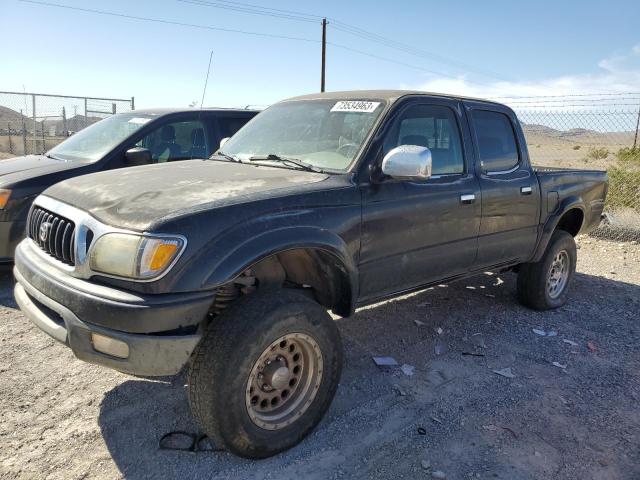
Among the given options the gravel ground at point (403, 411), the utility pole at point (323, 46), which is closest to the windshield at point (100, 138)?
the gravel ground at point (403, 411)

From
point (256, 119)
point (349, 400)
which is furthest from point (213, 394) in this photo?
point (256, 119)

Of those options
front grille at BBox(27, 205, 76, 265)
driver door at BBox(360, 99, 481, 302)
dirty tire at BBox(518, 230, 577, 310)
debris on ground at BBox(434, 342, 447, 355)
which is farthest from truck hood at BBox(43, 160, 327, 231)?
dirty tire at BBox(518, 230, 577, 310)

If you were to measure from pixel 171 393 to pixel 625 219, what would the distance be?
8437mm

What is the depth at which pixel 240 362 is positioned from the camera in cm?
256

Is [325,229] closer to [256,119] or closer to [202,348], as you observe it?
[202,348]

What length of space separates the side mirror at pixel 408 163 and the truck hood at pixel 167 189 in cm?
41

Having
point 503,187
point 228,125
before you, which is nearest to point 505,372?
point 503,187

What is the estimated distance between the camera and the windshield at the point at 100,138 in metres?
5.71

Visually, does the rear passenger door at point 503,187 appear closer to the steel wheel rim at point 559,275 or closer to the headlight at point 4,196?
the steel wheel rim at point 559,275

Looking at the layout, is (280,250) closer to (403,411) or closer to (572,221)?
(403,411)

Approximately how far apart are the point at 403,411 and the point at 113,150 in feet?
13.5

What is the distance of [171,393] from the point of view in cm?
339

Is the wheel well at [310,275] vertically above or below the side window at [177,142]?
below

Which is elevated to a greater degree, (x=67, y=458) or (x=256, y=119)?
(x=256, y=119)
